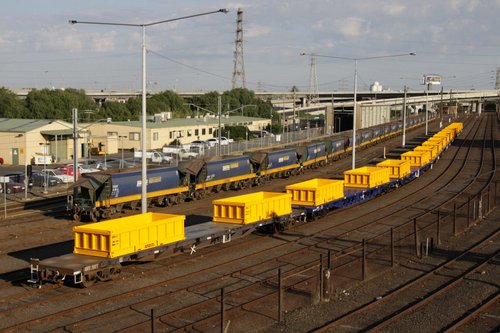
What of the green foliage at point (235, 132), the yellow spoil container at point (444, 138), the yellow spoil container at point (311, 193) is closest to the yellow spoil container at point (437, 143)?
the yellow spoil container at point (444, 138)

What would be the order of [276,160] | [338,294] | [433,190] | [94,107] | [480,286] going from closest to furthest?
[338,294]
[480,286]
[433,190]
[276,160]
[94,107]

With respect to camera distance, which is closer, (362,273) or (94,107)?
(362,273)

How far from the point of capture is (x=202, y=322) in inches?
596

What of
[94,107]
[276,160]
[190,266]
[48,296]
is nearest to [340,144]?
[276,160]

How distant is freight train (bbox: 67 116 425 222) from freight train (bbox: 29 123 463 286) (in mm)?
8140

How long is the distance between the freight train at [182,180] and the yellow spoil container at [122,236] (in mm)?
10352

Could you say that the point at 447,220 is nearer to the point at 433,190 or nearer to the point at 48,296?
the point at 433,190

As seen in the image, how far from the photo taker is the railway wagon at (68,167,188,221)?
3062 centimetres

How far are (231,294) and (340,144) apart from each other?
49.0m

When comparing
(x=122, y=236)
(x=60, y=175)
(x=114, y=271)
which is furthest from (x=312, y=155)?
(x=122, y=236)

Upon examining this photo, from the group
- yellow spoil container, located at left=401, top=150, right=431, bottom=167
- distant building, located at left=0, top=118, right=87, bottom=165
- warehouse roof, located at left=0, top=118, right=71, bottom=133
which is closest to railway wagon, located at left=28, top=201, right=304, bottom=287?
yellow spoil container, located at left=401, top=150, right=431, bottom=167

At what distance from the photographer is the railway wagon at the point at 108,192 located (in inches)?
1206

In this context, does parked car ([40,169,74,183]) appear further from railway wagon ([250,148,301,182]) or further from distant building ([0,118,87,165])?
railway wagon ([250,148,301,182])

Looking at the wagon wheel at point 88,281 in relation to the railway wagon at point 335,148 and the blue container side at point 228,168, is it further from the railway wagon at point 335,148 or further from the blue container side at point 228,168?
the railway wagon at point 335,148
